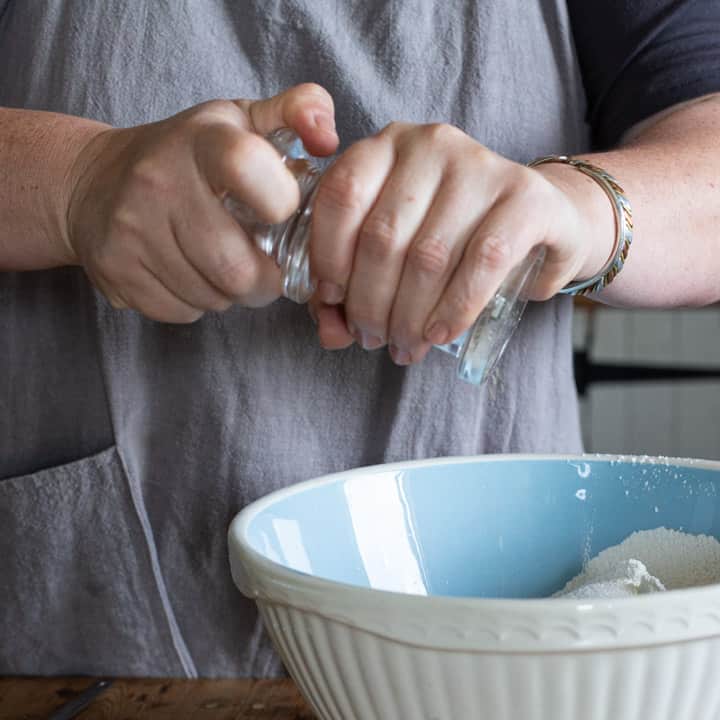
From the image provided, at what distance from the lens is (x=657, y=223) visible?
0.67 m

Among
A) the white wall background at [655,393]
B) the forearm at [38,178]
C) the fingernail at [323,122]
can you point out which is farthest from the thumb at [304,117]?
the white wall background at [655,393]

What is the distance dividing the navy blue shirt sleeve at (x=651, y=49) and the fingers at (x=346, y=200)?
1.05ft

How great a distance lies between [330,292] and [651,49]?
0.35 meters

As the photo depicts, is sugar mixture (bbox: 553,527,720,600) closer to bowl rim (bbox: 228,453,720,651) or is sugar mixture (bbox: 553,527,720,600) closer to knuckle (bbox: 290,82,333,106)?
bowl rim (bbox: 228,453,720,651)

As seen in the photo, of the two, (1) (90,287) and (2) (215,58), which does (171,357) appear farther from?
(2) (215,58)

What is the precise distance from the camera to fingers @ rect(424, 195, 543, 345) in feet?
1.61

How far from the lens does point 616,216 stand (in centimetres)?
62

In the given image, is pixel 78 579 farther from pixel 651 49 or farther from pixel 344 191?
pixel 651 49

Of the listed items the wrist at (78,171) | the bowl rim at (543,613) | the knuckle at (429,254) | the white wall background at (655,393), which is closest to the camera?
the bowl rim at (543,613)

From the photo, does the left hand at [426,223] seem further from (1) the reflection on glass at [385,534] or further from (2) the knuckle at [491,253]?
(1) the reflection on glass at [385,534]

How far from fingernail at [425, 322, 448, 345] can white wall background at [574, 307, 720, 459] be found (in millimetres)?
2689

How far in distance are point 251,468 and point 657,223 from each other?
0.97 feet

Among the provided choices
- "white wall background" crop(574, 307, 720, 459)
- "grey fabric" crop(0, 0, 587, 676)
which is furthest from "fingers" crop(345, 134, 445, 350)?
"white wall background" crop(574, 307, 720, 459)

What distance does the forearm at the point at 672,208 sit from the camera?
661 mm
